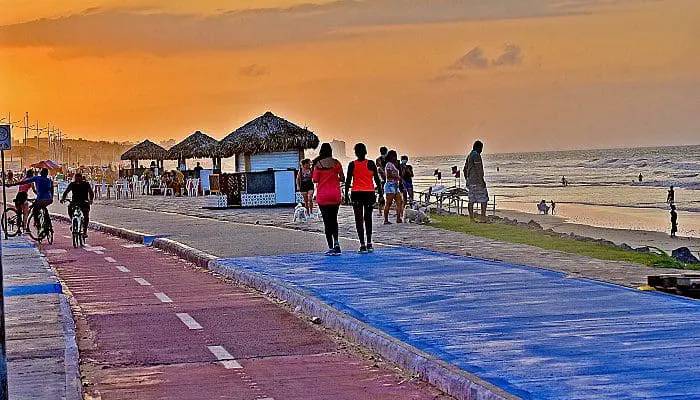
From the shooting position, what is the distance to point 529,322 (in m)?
11.2

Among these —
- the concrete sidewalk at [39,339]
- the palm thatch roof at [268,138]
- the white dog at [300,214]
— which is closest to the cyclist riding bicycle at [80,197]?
the white dog at [300,214]

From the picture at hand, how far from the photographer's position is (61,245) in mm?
26562

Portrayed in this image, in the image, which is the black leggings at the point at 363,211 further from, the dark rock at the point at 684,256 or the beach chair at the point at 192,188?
the beach chair at the point at 192,188

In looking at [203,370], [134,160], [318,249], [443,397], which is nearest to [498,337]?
Answer: [443,397]

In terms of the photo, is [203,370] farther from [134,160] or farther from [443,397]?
[134,160]

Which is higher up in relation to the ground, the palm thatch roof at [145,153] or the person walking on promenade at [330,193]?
the palm thatch roof at [145,153]

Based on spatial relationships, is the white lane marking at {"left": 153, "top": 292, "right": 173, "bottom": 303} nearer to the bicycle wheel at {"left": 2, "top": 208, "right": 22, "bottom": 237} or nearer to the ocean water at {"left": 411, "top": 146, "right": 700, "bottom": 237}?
the bicycle wheel at {"left": 2, "top": 208, "right": 22, "bottom": 237}

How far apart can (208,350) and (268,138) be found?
108 ft

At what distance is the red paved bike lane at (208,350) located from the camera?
9328 millimetres

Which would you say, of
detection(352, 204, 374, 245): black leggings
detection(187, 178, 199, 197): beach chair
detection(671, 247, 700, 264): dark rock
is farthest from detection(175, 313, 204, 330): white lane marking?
detection(187, 178, 199, 197): beach chair

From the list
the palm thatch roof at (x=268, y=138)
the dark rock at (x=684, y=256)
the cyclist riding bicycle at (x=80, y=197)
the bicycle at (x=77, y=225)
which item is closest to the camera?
the dark rock at (x=684, y=256)

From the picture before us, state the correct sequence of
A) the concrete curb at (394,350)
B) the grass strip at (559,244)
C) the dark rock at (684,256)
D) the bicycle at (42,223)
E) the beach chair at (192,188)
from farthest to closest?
the beach chair at (192,188) < the bicycle at (42,223) < the dark rock at (684,256) < the grass strip at (559,244) < the concrete curb at (394,350)

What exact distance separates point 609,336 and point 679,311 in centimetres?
155

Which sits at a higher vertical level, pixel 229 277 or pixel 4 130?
pixel 4 130
